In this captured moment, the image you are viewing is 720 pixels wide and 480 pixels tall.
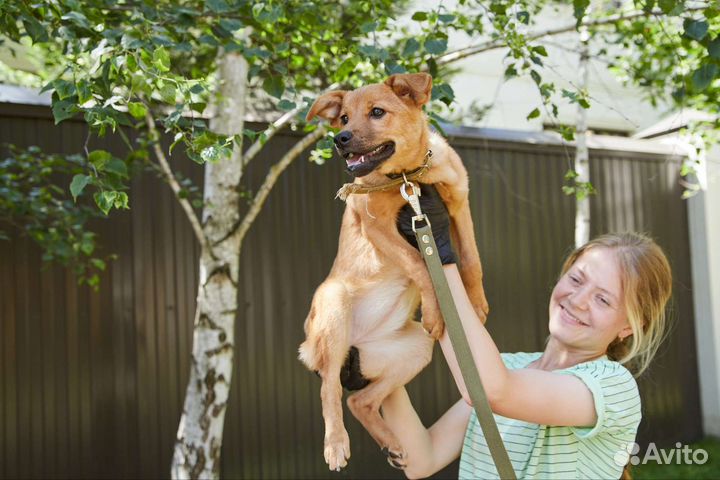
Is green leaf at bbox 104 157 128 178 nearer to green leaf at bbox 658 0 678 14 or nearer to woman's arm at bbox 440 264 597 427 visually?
woman's arm at bbox 440 264 597 427

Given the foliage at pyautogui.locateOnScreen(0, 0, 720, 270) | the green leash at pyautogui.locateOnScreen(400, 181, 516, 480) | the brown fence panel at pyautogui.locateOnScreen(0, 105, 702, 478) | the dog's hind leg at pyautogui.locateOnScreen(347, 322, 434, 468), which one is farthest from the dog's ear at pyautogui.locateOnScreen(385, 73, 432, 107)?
the brown fence panel at pyautogui.locateOnScreen(0, 105, 702, 478)

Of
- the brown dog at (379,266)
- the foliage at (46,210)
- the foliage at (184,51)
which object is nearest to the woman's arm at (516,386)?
the brown dog at (379,266)

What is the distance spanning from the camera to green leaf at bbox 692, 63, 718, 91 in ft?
7.46

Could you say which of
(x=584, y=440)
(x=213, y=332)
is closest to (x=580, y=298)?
(x=584, y=440)

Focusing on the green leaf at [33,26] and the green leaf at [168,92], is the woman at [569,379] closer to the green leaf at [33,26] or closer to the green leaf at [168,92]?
the green leaf at [168,92]

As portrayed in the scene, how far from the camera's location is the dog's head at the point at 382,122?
1.83 metres

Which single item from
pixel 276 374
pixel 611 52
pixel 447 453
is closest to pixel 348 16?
pixel 276 374

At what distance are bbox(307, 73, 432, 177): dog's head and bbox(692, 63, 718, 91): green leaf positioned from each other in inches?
40.3

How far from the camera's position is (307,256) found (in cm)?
523

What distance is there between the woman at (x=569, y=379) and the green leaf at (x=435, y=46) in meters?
0.83

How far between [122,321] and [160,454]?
Answer: 3.16ft

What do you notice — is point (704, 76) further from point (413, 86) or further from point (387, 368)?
point (387, 368)

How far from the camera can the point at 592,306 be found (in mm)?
2016

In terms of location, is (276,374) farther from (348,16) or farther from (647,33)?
(647,33)
